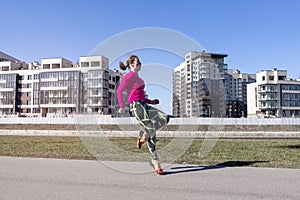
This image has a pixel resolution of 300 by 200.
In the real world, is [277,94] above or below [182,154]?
above

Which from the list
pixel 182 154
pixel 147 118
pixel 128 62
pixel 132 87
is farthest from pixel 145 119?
pixel 182 154

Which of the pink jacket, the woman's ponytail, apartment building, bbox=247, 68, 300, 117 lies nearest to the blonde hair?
the woman's ponytail

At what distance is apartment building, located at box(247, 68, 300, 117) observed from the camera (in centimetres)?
10094

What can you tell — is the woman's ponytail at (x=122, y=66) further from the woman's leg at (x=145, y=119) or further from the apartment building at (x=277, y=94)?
the apartment building at (x=277, y=94)

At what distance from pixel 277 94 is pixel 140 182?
10512 cm

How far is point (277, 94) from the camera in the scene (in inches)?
3981

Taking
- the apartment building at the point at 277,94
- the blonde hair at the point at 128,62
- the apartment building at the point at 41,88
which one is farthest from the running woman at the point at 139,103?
the apartment building at the point at 277,94

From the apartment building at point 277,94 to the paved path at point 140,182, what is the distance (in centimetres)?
10066

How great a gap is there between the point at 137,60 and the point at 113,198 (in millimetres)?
3306

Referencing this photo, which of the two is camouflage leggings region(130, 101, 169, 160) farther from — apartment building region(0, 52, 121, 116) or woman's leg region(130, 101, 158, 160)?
apartment building region(0, 52, 121, 116)

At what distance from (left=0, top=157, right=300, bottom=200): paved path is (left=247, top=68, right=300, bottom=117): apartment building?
10066 centimetres

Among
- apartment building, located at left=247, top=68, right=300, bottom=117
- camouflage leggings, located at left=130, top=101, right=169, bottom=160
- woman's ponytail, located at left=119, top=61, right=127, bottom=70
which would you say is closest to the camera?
camouflage leggings, located at left=130, top=101, right=169, bottom=160

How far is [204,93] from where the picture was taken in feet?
57.1

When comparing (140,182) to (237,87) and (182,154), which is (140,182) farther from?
(237,87)
